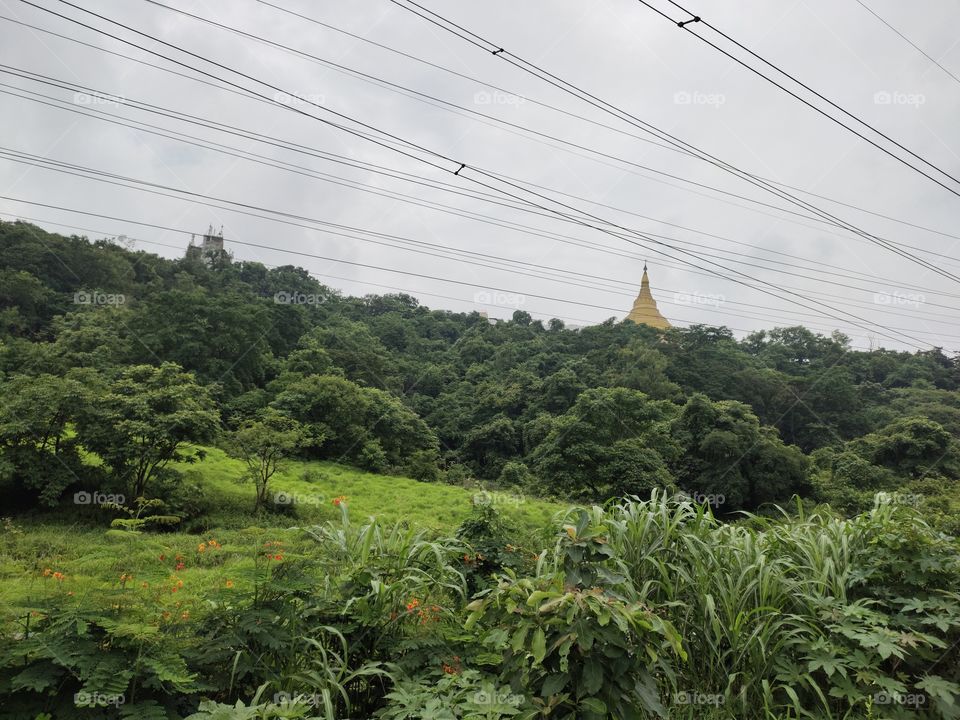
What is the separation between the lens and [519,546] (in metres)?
3.49

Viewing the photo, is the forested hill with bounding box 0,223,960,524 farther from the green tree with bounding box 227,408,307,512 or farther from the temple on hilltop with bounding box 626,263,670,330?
the temple on hilltop with bounding box 626,263,670,330

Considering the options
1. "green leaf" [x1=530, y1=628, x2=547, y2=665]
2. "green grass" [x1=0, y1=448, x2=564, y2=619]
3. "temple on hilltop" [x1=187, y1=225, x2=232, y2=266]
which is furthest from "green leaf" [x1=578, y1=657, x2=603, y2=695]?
"temple on hilltop" [x1=187, y1=225, x2=232, y2=266]

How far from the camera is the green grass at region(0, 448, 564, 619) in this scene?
92.4 inches

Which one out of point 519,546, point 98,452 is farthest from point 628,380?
point 519,546

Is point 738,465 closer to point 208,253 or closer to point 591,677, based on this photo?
point 591,677

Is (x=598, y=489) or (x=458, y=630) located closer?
(x=458, y=630)

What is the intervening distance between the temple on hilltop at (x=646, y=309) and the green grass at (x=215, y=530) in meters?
30.4

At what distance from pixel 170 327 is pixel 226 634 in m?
22.9

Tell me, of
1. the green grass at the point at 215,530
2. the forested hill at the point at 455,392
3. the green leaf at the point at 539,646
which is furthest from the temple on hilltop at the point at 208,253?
the green leaf at the point at 539,646

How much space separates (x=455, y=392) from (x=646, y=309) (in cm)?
2166

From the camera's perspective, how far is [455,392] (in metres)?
29.9

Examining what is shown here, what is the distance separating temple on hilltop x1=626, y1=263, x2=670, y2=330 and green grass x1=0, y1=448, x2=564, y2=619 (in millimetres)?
30433

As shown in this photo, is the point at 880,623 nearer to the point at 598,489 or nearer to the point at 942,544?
the point at 942,544

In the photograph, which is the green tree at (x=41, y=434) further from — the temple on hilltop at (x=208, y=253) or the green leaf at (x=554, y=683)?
the temple on hilltop at (x=208, y=253)
